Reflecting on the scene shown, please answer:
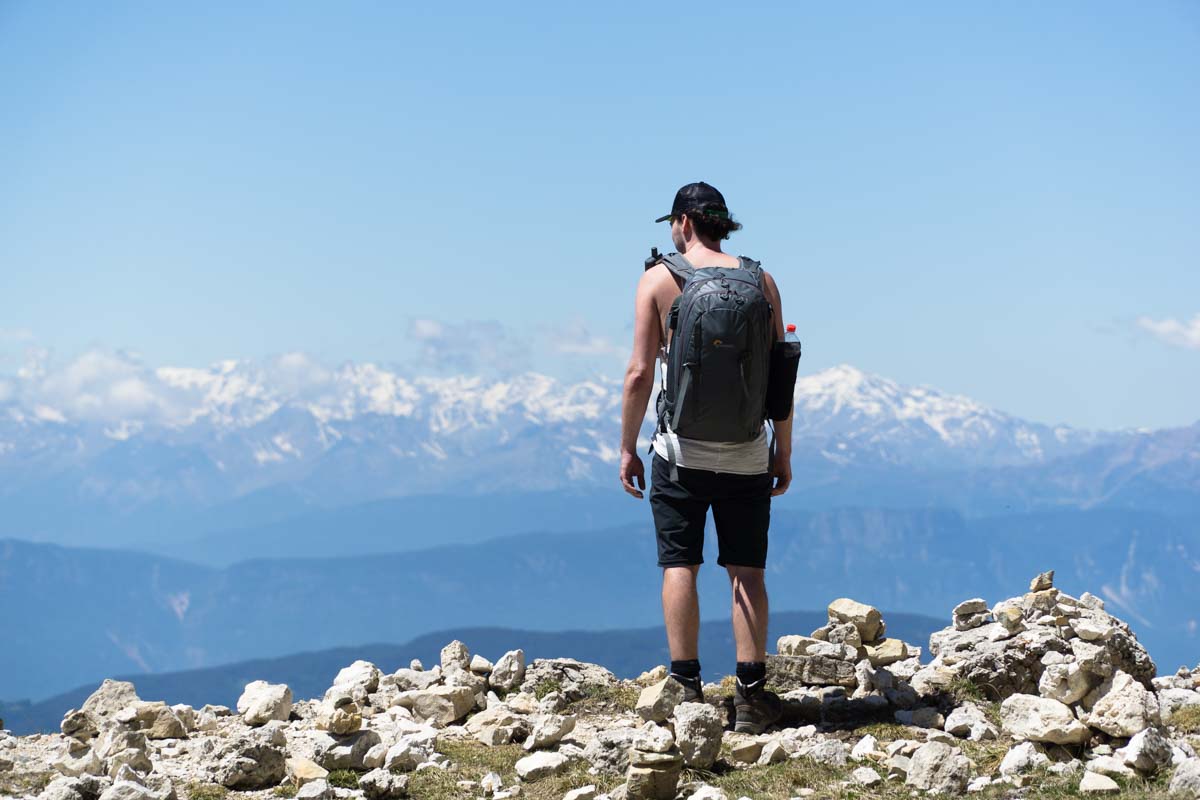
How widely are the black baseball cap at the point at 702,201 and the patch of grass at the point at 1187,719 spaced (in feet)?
13.5

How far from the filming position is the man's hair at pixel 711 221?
7.62 meters

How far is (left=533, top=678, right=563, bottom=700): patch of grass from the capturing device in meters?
8.97

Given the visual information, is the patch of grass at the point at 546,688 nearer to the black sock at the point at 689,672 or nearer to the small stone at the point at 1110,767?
the black sock at the point at 689,672

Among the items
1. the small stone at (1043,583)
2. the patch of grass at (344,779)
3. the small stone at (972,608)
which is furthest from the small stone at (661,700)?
the small stone at (1043,583)

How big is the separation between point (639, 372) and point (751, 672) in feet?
6.71

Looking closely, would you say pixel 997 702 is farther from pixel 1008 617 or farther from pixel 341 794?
pixel 341 794

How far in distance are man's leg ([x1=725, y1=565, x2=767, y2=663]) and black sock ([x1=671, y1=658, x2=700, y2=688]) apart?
12.1 inches

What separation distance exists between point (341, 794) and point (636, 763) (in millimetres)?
1608

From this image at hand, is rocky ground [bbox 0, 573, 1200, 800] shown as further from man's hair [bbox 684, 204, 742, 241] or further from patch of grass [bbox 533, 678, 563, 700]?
man's hair [bbox 684, 204, 742, 241]

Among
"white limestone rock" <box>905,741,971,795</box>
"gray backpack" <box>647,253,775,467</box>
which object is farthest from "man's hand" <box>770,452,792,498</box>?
"white limestone rock" <box>905,741,971,795</box>

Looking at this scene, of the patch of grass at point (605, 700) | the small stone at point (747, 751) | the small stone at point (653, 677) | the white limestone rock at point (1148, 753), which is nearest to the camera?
the white limestone rock at point (1148, 753)

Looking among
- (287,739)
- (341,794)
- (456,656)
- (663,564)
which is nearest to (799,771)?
(663,564)

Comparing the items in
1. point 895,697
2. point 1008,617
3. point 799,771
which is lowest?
point 799,771

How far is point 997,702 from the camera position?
8180mm
